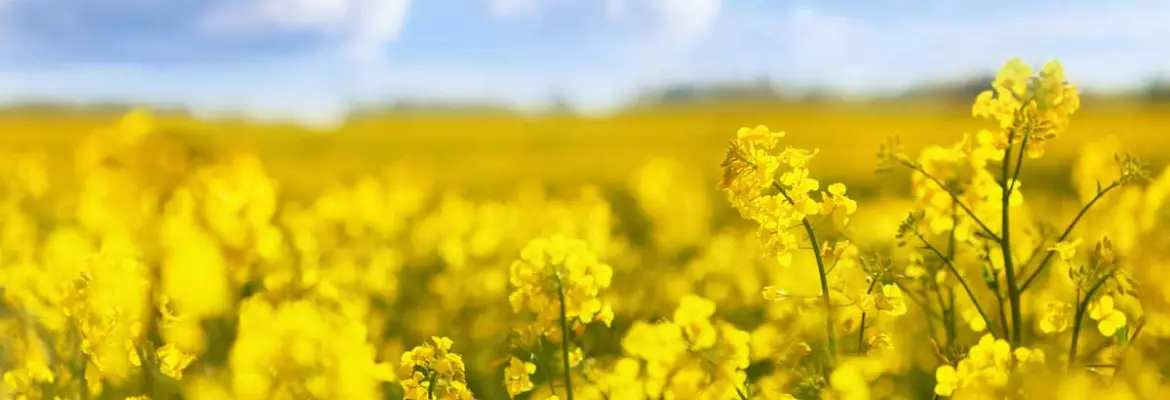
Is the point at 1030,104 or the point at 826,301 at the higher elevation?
the point at 1030,104

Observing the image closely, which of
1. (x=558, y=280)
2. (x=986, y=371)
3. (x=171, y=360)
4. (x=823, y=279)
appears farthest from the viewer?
(x=171, y=360)

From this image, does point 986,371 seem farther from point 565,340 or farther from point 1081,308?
point 565,340

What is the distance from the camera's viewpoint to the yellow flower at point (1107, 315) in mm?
1434

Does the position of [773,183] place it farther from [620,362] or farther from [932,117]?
[932,117]

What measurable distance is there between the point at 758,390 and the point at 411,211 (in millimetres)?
3785

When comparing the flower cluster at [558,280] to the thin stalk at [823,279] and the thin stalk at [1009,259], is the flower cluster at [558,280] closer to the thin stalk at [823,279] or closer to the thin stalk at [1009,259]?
the thin stalk at [823,279]

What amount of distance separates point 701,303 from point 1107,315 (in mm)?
571

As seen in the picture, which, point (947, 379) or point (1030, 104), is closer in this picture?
point (947, 379)

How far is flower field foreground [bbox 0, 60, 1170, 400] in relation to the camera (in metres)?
1.38

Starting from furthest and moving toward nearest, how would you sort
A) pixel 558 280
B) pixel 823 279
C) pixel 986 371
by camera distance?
1. pixel 558 280
2. pixel 823 279
3. pixel 986 371

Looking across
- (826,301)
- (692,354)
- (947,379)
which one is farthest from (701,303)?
(947,379)

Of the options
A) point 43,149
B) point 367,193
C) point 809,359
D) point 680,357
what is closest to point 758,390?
point 809,359

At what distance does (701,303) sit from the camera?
146cm

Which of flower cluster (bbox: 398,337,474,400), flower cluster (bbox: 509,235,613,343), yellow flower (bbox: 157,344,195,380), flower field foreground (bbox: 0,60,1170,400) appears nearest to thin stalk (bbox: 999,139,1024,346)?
flower field foreground (bbox: 0,60,1170,400)
